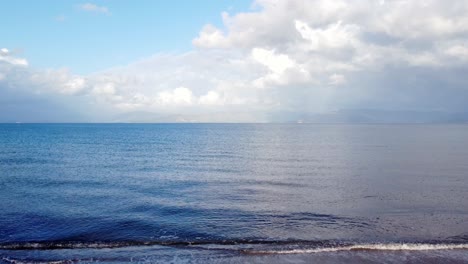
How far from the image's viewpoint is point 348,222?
28875mm

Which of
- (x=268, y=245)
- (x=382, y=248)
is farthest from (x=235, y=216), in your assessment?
(x=382, y=248)

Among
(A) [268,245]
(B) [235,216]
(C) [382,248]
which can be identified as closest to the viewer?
(C) [382,248]

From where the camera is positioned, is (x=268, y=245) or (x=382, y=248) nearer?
(x=382, y=248)

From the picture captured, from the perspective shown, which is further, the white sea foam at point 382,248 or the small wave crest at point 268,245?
the small wave crest at point 268,245

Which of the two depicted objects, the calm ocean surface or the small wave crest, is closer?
the calm ocean surface

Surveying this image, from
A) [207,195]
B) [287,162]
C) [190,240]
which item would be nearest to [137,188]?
[207,195]

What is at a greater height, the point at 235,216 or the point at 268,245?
the point at 235,216

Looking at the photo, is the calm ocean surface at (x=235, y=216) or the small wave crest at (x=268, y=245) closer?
the calm ocean surface at (x=235, y=216)

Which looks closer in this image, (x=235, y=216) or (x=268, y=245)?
(x=268, y=245)

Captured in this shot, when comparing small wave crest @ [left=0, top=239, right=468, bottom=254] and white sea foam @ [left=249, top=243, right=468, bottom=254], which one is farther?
small wave crest @ [left=0, top=239, right=468, bottom=254]

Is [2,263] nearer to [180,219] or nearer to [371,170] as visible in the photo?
[180,219]

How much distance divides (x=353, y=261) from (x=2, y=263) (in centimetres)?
1894

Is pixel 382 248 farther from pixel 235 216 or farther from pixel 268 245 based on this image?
pixel 235 216

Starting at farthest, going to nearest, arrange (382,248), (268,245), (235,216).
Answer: (235,216) → (268,245) → (382,248)
